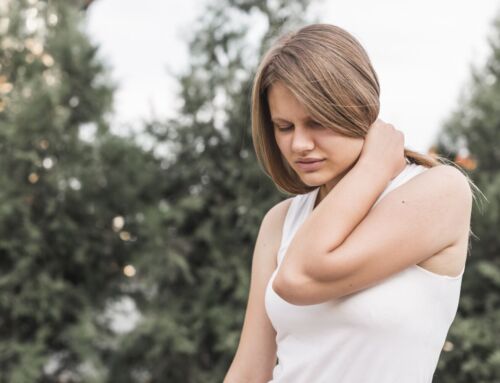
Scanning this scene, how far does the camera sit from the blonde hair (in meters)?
1.63

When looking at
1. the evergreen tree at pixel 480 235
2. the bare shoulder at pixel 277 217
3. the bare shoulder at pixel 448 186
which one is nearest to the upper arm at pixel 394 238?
the bare shoulder at pixel 448 186

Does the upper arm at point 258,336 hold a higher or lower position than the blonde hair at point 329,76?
lower

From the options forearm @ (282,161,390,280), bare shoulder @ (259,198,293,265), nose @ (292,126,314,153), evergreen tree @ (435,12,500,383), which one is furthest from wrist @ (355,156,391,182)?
evergreen tree @ (435,12,500,383)

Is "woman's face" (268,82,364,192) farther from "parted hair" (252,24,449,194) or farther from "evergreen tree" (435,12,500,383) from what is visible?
"evergreen tree" (435,12,500,383)

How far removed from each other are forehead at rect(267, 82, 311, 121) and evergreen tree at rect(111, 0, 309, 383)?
2.57m

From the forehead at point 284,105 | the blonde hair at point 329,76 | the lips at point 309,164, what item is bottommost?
the lips at point 309,164

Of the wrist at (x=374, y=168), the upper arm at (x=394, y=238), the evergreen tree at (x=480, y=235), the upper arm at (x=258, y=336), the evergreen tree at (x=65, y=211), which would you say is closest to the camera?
the upper arm at (x=394, y=238)

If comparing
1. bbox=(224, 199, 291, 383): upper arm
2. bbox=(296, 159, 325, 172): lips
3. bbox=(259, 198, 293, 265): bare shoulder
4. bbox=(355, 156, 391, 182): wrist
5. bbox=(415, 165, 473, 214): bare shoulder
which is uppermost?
bbox=(415, 165, 473, 214): bare shoulder

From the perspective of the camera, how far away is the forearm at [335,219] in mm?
1611

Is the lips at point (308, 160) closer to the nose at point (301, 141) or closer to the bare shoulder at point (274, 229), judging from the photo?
the nose at point (301, 141)

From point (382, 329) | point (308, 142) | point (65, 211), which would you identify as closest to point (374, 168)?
point (308, 142)

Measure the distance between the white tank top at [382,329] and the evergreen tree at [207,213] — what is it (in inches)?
99.9

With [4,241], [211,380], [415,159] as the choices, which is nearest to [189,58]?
[4,241]

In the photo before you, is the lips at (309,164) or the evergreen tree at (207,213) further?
the evergreen tree at (207,213)
